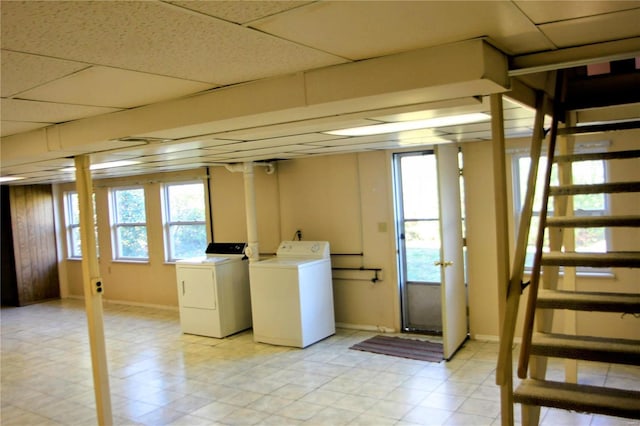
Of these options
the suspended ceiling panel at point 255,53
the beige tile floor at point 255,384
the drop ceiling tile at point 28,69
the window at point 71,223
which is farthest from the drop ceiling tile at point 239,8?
the window at point 71,223

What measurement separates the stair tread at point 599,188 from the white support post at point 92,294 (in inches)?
121

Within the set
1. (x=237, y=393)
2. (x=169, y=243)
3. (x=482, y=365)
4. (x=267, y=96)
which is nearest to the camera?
(x=267, y=96)

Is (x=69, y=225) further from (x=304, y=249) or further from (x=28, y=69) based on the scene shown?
(x=28, y=69)

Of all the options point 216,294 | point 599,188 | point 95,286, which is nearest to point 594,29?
point 599,188

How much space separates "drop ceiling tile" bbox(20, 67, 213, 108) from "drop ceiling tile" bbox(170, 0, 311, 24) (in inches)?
27.8

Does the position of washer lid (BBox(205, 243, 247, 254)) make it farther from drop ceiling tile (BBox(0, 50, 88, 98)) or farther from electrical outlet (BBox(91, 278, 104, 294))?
drop ceiling tile (BBox(0, 50, 88, 98))

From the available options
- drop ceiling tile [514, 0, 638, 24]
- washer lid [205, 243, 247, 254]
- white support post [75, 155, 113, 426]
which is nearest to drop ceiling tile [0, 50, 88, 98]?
drop ceiling tile [514, 0, 638, 24]

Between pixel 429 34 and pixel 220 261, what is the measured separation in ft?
16.6

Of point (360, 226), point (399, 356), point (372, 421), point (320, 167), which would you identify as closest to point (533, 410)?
point (372, 421)

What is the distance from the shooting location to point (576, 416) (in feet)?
12.2

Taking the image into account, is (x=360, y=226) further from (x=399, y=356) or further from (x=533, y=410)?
(x=533, y=410)

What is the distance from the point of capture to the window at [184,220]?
25.1 ft

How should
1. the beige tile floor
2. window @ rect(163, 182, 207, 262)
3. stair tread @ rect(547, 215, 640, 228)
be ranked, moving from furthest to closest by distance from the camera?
window @ rect(163, 182, 207, 262) < the beige tile floor < stair tread @ rect(547, 215, 640, 228)

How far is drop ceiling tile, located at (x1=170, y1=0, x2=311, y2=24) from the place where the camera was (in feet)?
4.34
